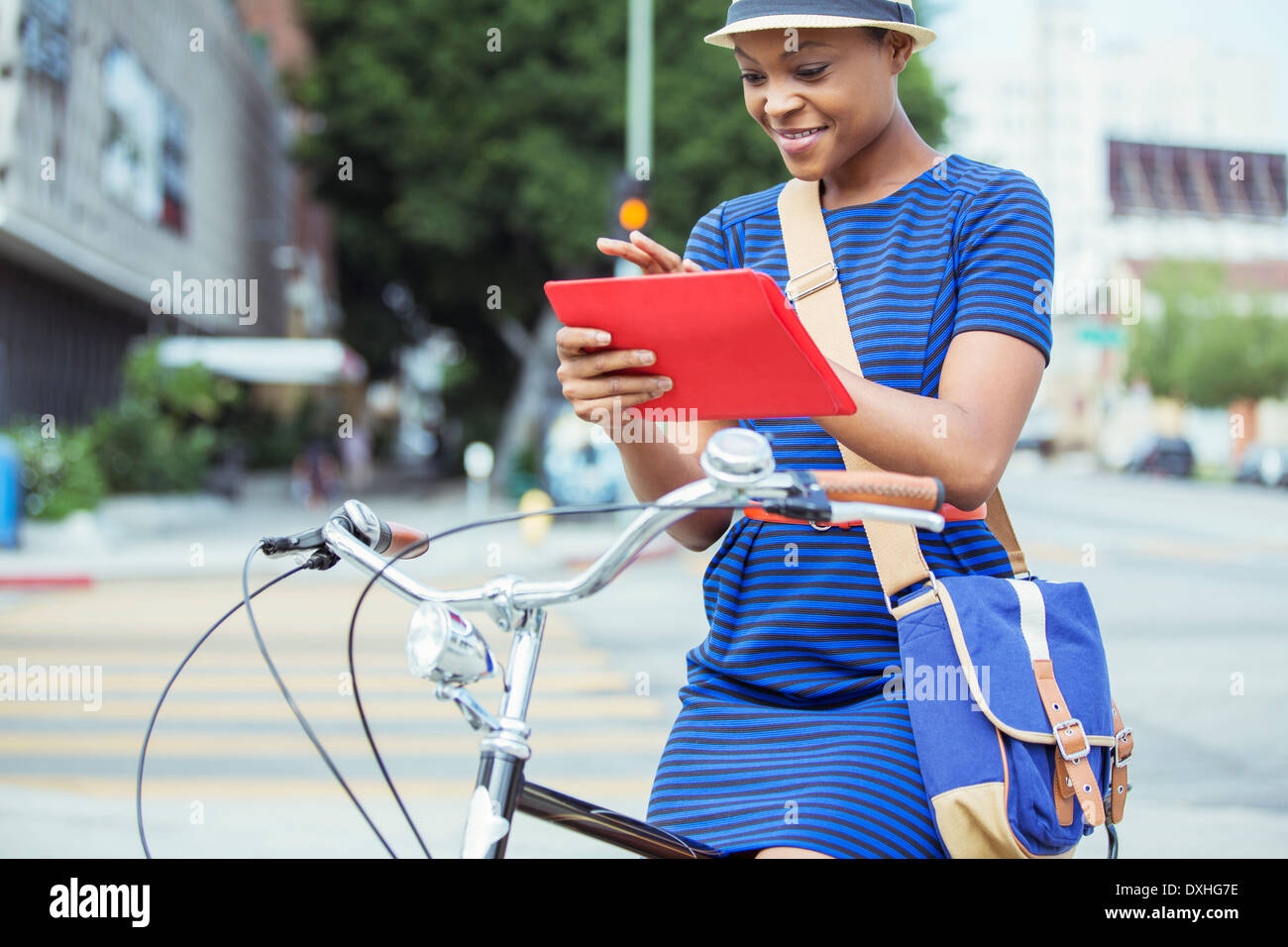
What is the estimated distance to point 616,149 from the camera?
2281 cm

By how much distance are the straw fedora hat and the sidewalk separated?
910 centimetres

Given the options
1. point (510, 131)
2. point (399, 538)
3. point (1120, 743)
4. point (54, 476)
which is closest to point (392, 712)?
point (399, 538)

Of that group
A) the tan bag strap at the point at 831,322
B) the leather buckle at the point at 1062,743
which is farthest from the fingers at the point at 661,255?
the leather buckle at the point at 1062,743

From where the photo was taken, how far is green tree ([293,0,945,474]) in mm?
21609

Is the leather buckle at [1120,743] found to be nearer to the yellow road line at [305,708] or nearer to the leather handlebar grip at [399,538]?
the leather handlebar grip at [399,538]

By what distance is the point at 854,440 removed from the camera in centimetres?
145

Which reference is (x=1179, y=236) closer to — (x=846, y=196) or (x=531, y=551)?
(x=531, y=551)

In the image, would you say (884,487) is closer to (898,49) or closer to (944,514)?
(944,514)

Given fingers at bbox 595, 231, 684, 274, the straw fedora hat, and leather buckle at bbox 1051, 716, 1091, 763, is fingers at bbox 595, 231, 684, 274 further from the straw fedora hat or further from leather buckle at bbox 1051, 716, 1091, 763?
leather buckle at bbox 1051, 716, 1091, 763

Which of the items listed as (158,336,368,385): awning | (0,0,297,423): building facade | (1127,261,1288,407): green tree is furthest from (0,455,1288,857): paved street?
(1127,261,1288,407): green tree

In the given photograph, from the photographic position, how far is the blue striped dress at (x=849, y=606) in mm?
1519

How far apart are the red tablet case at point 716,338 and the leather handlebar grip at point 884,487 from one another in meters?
0.12

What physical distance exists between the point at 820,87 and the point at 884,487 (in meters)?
0.58

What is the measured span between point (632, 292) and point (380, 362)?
29184 millimetres
